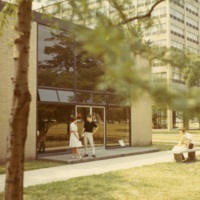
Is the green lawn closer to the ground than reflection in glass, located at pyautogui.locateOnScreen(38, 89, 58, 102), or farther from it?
closer to the ground

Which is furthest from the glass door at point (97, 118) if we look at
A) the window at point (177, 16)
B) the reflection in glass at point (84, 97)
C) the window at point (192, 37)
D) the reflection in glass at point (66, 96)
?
the window at point (192, 37)

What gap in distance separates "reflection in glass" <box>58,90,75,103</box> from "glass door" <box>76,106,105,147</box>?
0.79m

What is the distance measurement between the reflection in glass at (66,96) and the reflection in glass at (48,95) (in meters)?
0.32

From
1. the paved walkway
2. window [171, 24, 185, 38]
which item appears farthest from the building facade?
window [171, 24, 185, 38]

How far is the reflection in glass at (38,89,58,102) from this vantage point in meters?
15.0

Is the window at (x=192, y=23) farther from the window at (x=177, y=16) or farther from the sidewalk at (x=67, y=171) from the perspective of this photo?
the sidewalk at (x=67, y=171)

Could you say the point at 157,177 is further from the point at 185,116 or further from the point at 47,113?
the point at 185,116

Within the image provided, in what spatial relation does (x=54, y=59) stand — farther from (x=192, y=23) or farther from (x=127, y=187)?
(x=192, y=23)

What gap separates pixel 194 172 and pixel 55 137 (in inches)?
278

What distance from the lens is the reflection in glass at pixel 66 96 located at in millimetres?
15855

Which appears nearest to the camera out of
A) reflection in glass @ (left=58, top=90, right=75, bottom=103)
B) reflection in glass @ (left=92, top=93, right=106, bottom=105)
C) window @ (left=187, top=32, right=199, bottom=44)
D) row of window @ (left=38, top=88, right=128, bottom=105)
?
row of window @ (left=38, top=88, right=128, bottom=105)

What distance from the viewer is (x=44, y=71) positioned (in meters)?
15.4

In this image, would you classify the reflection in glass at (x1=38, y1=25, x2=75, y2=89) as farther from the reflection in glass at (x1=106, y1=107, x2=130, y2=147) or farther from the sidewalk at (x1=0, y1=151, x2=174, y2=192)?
the sidewalk at (x1=0, y1=151, x2=174, y2=192)

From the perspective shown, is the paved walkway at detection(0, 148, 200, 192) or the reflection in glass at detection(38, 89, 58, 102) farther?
the reflection in glass at detection(38, 89, 58, 102)
